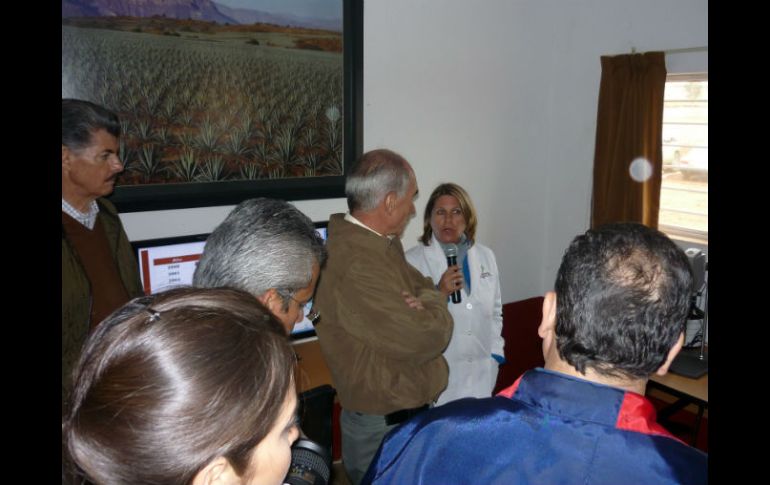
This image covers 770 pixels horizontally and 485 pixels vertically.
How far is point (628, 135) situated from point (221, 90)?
2719 mm

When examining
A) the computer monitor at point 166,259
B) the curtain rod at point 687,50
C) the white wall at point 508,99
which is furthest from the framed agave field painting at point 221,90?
the curtain rod at point 687,50

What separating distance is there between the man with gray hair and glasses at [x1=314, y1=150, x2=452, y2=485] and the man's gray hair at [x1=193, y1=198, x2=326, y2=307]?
58 centimetres

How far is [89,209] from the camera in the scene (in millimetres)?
2078

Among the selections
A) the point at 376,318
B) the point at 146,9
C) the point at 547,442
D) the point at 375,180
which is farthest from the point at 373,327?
the point at 146,9

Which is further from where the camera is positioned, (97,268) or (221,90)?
(221,90)

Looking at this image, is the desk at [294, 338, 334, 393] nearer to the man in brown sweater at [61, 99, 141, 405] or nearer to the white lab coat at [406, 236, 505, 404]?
the white lab coat at [406, 236, 505, 404]

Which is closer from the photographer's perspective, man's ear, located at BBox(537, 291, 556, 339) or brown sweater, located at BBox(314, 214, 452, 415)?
man's ear, located at BBox(537, 291, 556, 339)

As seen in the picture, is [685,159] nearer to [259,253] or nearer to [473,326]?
[473,326]

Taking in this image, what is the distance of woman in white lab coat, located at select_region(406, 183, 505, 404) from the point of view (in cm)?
296

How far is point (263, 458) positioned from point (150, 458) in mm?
146

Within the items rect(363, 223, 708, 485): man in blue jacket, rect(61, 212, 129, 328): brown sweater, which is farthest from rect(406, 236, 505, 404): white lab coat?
rect(363, 223, 708, 485): man in blue jacket

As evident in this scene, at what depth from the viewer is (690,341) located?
3.08 m
